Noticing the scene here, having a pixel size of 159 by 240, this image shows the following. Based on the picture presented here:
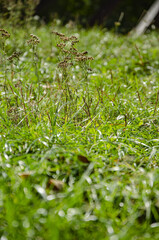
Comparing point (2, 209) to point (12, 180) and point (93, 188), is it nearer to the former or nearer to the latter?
point (12, 180)

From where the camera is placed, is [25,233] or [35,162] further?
[35,162]

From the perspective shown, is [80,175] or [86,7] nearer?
[80,175]

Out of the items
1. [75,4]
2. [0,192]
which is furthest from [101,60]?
[75,4]

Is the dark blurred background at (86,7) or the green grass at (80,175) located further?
the dark blurred background at (86,7)

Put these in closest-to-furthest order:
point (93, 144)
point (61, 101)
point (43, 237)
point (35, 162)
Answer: point (43, 237) → point (35, 162) → point (93, 144) → point (61, 101)

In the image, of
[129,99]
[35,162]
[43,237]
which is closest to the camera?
[43,237]

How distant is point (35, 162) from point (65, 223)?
453 mm

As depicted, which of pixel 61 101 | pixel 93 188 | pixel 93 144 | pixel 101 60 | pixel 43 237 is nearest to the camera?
pixel 43 237

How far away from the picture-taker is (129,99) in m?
2.72

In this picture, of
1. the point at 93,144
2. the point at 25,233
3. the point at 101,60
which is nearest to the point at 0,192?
the point at 25,233

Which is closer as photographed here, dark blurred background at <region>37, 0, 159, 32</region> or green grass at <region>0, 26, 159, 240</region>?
green grass at <region>0, 26, 159, 240</region>

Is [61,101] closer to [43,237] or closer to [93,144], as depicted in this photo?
[93,144]

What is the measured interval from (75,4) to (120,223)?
10898 mm

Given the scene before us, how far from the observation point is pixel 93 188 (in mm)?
1396
